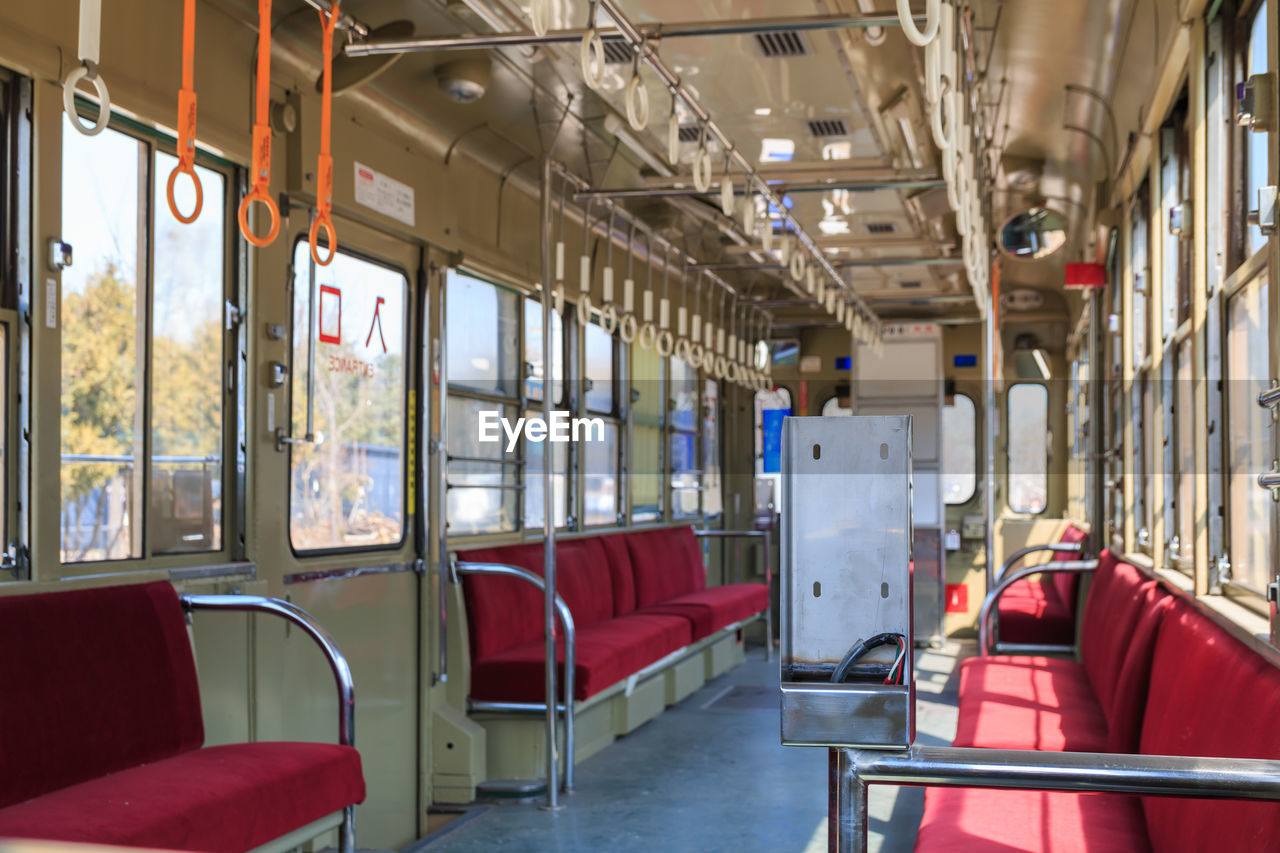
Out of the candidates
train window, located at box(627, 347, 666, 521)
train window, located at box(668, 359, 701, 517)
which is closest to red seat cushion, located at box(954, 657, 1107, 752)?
train window, located at box(627, 347, 666, 521)

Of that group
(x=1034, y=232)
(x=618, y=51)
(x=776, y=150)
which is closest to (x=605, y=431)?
(x=776, y=150)

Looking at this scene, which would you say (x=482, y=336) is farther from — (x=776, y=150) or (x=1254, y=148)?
(x=1254, y=148)

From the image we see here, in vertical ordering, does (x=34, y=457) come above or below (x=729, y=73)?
below

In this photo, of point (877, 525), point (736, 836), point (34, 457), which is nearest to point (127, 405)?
point (34, 457)

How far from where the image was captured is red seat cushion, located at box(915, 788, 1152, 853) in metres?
2.55

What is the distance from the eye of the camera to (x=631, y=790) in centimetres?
502

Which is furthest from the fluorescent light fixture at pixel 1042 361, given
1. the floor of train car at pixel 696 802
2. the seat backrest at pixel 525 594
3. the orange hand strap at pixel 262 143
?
the orange hand strap at pixel 262 143

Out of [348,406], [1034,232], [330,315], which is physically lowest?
[348,406]

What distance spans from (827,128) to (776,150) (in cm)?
36

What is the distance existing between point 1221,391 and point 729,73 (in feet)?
7.56

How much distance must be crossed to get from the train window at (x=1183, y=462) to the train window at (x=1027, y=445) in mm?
6690

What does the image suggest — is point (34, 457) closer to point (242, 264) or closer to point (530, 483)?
point (242, 264)

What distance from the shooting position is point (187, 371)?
12.2 feet

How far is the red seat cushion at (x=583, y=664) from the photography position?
506 cm
